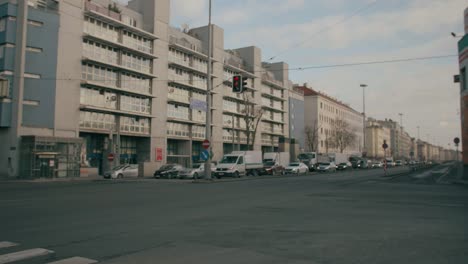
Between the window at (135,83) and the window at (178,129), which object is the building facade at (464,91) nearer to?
the window at (135,83)

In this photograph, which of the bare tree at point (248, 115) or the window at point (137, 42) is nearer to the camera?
the window at point (137, 42)

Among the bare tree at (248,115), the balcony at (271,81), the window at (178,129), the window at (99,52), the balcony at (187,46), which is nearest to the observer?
the window at (99,52)

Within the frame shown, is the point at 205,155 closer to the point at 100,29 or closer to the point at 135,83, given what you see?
the point at 135,83

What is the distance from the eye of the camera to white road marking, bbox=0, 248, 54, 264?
17.9ft

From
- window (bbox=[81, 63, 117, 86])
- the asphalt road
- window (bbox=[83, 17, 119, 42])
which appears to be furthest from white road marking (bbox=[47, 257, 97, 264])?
window (bbox=[83, 17, 119, 42])

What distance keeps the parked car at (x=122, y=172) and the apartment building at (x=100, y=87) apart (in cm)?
116

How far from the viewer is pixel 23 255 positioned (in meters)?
5.67

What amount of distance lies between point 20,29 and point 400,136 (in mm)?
196233

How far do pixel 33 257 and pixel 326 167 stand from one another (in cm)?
4922

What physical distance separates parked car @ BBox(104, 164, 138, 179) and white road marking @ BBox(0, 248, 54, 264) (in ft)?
101

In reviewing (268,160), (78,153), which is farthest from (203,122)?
(78,153)

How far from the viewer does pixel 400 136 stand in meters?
199

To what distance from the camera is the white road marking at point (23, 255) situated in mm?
5449

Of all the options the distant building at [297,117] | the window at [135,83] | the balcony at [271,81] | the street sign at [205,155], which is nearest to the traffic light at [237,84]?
the street sign at [205,155]
